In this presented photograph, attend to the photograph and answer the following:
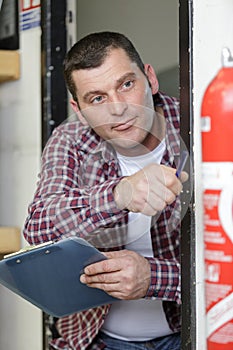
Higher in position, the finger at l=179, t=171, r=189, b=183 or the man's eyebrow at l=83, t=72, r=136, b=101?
the man's eyebrow at l=83, t=72, r=136, b=101

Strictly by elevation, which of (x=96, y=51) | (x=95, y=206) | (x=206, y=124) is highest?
(x=96, y=51)

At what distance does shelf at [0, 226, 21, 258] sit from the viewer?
1.76m

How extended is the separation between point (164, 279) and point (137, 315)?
0.18 metres

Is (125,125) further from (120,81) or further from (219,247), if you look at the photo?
(219,247)

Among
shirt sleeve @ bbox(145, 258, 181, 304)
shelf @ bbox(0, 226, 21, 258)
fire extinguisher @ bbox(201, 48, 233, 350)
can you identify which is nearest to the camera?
fire extinguisher @ bbox(201, 48, 233, 350)

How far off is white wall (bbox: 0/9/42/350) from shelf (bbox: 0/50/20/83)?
0.05 ft

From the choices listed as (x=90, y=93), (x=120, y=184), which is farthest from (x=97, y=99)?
(x=120, y=184)

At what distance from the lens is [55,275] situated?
131cm

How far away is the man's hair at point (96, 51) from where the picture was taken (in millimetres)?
1299

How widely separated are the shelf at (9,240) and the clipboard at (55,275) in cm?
34

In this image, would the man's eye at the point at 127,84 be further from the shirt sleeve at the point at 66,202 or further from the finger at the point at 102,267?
the finger at the point at 102,267

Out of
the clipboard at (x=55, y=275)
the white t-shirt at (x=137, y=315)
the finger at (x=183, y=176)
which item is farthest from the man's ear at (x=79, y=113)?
the finger at (x=183, y=176)

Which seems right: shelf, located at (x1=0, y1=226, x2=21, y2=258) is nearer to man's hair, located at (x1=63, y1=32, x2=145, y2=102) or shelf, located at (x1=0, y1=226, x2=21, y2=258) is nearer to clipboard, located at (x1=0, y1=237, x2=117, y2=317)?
clipboard, located at (x1=0, y1=237, x2=117, y2=317)

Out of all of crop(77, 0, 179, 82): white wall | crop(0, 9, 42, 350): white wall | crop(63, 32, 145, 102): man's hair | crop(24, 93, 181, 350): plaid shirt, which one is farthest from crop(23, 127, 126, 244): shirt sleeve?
crop(0, 9, 42, 350): white wall
